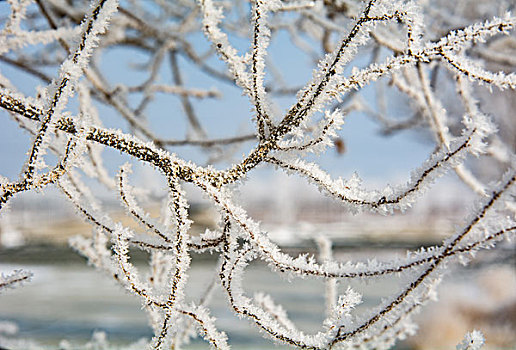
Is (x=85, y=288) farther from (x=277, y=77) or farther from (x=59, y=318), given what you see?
(x=277, y=77)

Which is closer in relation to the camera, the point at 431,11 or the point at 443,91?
the point at 431,11

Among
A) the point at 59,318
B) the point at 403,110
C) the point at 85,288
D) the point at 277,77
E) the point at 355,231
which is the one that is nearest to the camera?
the point at 277,77

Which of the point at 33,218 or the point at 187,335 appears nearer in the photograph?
the point at 187,335

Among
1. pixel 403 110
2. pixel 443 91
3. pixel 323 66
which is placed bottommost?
pixel 323 66

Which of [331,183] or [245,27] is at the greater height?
[245,27]

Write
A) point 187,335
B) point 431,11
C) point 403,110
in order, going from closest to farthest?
point 187,335 → point 431,11 → point 403,110

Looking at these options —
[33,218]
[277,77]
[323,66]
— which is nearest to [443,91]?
[277,77]

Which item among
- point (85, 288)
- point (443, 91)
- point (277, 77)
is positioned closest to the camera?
point (277, 77)

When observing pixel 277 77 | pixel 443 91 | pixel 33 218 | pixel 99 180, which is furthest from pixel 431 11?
pixel 33 218

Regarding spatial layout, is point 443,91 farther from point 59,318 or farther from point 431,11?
point 59,318
